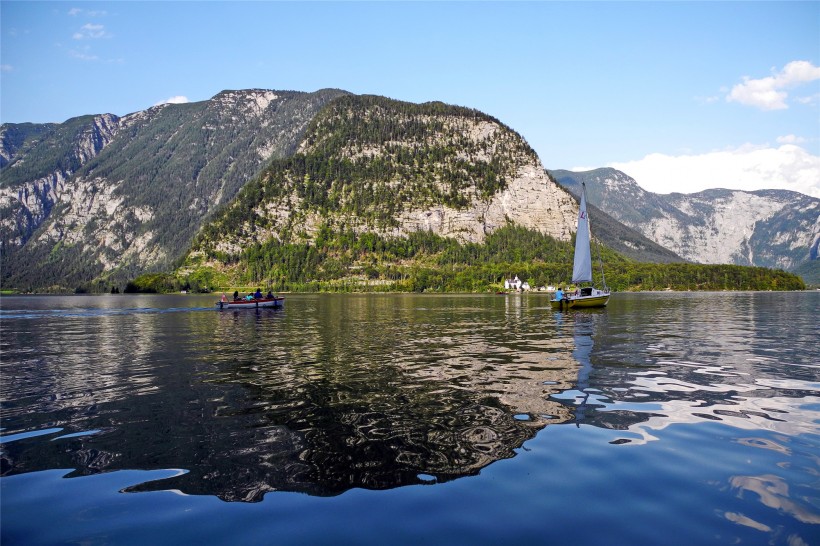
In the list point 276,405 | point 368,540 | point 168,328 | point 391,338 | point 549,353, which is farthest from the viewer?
point 168,328

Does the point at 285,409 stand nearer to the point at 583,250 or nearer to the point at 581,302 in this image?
the point at 581,302

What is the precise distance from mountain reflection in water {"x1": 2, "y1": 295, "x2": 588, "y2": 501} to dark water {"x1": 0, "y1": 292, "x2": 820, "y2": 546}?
0.41 ft

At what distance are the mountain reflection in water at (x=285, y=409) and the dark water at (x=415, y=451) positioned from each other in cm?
13

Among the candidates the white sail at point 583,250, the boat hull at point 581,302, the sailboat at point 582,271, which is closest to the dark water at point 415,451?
the boat hull at point 581,302

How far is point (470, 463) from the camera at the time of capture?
1568 cm

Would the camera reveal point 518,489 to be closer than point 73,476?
Yes

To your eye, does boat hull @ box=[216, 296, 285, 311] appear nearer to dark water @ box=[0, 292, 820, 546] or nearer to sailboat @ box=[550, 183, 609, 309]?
sailboat @ box=[550, 183, 609, 309]

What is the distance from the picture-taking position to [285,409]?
2314 centimetres

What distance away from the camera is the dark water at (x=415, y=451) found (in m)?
11.7

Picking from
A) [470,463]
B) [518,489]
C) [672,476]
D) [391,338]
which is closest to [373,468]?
[470,463]

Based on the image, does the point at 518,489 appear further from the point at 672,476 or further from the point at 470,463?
the point at 672,476

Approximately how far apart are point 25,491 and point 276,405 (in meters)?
10.6

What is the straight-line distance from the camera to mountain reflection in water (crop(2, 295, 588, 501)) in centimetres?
1565

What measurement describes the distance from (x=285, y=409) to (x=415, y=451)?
8.65m
